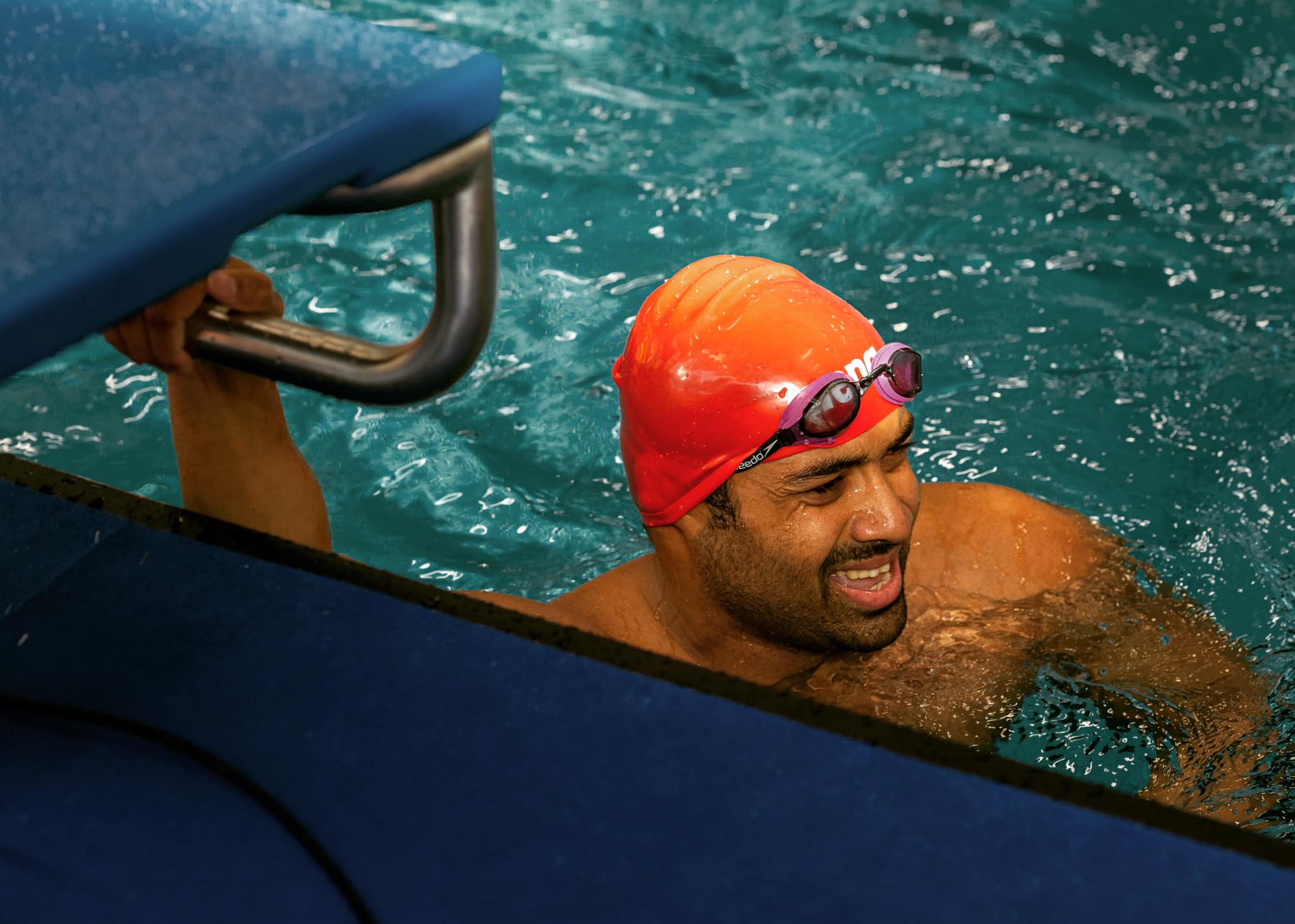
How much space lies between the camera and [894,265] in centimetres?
528

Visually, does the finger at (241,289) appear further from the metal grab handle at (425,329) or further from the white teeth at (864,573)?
the white teeth at (864,573)

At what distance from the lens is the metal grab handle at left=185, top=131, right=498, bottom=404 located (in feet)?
4.26

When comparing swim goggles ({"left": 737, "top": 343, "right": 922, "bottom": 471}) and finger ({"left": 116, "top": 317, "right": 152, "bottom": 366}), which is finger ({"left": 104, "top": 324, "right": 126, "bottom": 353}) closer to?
finger ({"left": 116, "top": 317, "right": 152, "bottom": 366})

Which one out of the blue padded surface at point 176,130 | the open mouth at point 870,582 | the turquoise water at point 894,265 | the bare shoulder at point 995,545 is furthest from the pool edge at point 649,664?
the turquoise water at point 894,265

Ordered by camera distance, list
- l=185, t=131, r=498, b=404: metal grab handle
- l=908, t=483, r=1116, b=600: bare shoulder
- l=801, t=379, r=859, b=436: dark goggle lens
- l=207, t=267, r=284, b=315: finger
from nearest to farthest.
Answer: l=185, t=131, r=498, b=404: metal grab handle
l=207, t=267, r=284, b=315: finger
l=801, t=379, r=859, b=436: dark goggle lens
l=908, t=483, r=1116, b=600: bare shoulder

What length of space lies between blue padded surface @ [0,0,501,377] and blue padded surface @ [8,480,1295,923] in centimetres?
58

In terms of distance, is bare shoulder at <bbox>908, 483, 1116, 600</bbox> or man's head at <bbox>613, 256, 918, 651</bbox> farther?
bare shoulder at <bbox>908, 483, 1116, 600</bbox>

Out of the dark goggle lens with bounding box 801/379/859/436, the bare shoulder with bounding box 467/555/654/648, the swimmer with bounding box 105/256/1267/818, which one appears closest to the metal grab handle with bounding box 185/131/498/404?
the swimmer with bounding box 105/256/1267/818

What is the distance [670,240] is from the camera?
546cm

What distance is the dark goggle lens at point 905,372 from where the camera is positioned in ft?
8.79

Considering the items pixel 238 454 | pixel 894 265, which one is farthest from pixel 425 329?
pixel 894 265

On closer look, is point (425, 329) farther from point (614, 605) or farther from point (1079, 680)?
point (1079, 680)

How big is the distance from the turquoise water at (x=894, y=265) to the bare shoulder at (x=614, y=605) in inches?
38.8

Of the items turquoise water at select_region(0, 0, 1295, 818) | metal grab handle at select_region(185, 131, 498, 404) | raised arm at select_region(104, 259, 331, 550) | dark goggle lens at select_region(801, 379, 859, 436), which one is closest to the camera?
metal grab handle at select_region(185, 131, 498, 404)
